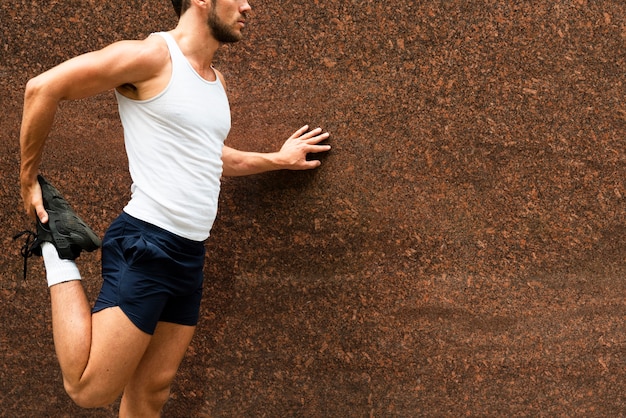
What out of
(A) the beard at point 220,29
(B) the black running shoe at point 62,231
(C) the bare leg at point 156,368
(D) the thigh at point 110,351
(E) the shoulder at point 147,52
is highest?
(A) the beard at point 220,29

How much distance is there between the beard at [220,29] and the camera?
268 centimetres

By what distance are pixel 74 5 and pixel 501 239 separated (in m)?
2.33

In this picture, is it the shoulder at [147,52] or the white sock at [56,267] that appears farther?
the white sock at [56,267]

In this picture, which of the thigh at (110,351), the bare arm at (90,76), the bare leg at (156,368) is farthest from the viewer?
the bare leg at (156,368)

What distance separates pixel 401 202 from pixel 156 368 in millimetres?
1350

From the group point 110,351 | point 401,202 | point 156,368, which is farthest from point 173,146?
point 401,202

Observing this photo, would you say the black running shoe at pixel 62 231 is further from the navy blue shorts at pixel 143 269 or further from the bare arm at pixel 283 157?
the bare arm at pixel 283 157

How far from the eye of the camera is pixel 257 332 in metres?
3.39

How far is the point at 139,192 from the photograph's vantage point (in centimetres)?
265

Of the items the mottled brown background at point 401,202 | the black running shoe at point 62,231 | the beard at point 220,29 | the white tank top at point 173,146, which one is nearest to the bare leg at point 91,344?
the black running shoe at point 62,231

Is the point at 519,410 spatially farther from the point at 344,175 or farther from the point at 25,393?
the point at 25,393

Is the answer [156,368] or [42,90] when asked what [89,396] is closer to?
[156,368]

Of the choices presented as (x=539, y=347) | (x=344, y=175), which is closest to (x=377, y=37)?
(x=344, y=175)

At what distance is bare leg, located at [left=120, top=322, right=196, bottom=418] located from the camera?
114 inches
